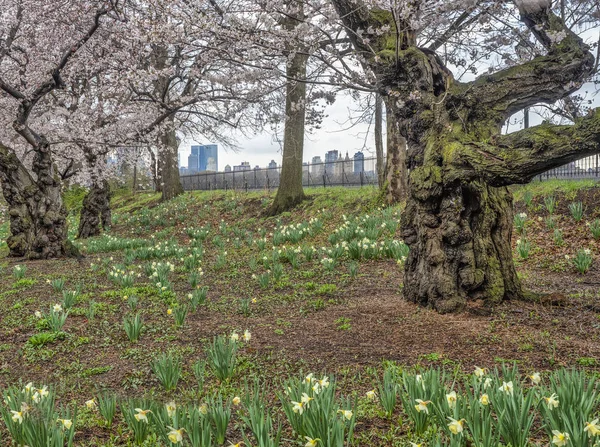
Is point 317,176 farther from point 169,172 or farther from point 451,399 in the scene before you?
point 451,399

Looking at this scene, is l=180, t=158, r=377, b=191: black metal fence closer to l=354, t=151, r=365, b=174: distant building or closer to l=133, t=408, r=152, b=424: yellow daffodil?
l=354, t=151, r=365, b=174: distant building

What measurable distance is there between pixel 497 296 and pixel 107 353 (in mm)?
3560

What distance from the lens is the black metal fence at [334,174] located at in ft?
63.6

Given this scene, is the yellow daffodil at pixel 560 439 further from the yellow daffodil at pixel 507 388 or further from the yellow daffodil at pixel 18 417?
the yellow daffodil at pixel 18 417

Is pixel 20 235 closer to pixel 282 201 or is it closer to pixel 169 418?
pixel 282 201

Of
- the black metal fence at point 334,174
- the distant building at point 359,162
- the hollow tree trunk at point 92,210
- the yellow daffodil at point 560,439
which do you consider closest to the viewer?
the yellow daffodil at point 560,439

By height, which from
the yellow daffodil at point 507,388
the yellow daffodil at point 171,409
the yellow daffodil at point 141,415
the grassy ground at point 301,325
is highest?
the yellow daffodil at point 507,388

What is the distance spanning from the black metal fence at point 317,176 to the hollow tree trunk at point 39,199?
10064 millimetres

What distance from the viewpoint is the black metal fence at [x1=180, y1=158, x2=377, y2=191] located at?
79.8 ft

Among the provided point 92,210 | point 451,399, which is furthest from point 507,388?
point 92,210

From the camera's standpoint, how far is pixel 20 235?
10984mm

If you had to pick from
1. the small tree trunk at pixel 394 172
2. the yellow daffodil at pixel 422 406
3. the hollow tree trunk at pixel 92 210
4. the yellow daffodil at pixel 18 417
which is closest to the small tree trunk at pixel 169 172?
the hollow tree trunk at pixel 92 210

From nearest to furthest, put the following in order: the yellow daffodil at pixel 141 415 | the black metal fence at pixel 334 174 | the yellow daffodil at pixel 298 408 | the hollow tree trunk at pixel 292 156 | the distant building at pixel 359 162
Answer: the yellow daffodil at pixel 298 408, the yellow daffodil at pixel 141 415, the hollow tree trunk at pixel 292 156, the black metal fence at pixel 334 174, the distant building at pixel 359 162

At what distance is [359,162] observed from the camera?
24.9m
